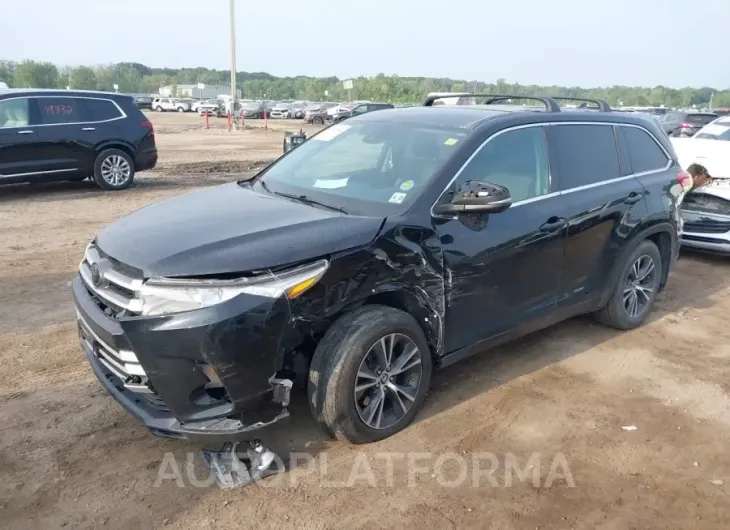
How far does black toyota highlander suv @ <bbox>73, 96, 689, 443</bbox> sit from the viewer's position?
2.88m

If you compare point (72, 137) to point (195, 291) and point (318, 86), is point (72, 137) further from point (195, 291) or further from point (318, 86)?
point (318, 86)

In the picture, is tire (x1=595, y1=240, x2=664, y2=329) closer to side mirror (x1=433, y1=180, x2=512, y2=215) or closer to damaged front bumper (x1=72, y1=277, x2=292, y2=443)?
side mirror (x1=433, y1=180, x2=512, y2=215)

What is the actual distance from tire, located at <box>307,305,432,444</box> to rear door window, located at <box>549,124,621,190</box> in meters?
1.73

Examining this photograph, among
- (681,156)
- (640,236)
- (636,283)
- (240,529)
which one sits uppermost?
(681,156)

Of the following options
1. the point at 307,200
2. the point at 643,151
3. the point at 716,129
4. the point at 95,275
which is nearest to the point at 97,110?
the point at 307,200

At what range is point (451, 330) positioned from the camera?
372cm

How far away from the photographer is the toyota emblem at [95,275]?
3208 millimetres

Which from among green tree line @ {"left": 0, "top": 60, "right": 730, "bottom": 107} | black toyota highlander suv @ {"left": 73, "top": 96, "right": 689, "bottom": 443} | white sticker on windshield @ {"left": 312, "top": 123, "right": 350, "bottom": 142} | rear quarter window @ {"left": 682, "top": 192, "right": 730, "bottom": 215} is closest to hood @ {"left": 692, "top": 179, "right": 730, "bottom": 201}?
rear quarter window @ {"left": 682, "top": 192, "right": 730, "bottom": 215}

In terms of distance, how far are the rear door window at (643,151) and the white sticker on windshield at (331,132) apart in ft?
7.40

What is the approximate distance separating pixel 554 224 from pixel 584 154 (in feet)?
2.46

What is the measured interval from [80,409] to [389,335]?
196cm

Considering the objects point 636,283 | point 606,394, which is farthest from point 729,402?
point 636,283

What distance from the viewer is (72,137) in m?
10.5

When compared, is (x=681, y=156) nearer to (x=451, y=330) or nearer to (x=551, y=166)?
(x=551, y=166)
